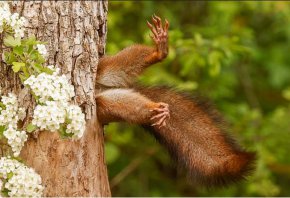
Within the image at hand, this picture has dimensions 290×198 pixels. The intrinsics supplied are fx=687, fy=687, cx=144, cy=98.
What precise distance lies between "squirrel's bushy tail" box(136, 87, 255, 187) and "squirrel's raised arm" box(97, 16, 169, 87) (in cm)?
13

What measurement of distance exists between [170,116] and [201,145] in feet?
0.88

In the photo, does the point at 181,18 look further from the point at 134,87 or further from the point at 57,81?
the point at 57,81

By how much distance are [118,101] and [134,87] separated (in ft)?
0.97

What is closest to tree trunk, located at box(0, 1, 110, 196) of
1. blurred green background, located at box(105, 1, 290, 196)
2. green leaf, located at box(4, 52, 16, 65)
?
green leaf, located at box(4, 52, 16, 65)

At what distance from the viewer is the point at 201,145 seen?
4262 mm

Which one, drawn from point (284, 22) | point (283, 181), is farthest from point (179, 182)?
point (284, 22)

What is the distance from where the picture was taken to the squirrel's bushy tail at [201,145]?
4.14 meters

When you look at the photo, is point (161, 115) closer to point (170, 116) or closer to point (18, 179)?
point (170, 116)

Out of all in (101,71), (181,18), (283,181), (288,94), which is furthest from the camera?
(283,181)

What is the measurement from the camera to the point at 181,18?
7469 millimetres

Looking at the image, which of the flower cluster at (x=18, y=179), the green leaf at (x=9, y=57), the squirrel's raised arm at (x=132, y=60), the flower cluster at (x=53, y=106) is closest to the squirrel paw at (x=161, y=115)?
the squirrel's raised arm at (x=132, y=60)

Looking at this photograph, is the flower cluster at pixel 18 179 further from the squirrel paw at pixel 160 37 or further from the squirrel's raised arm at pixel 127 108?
the squirrel paw at pixel 160 37

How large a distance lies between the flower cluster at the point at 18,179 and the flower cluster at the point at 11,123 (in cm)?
7

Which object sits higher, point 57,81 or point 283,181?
point 57,81
